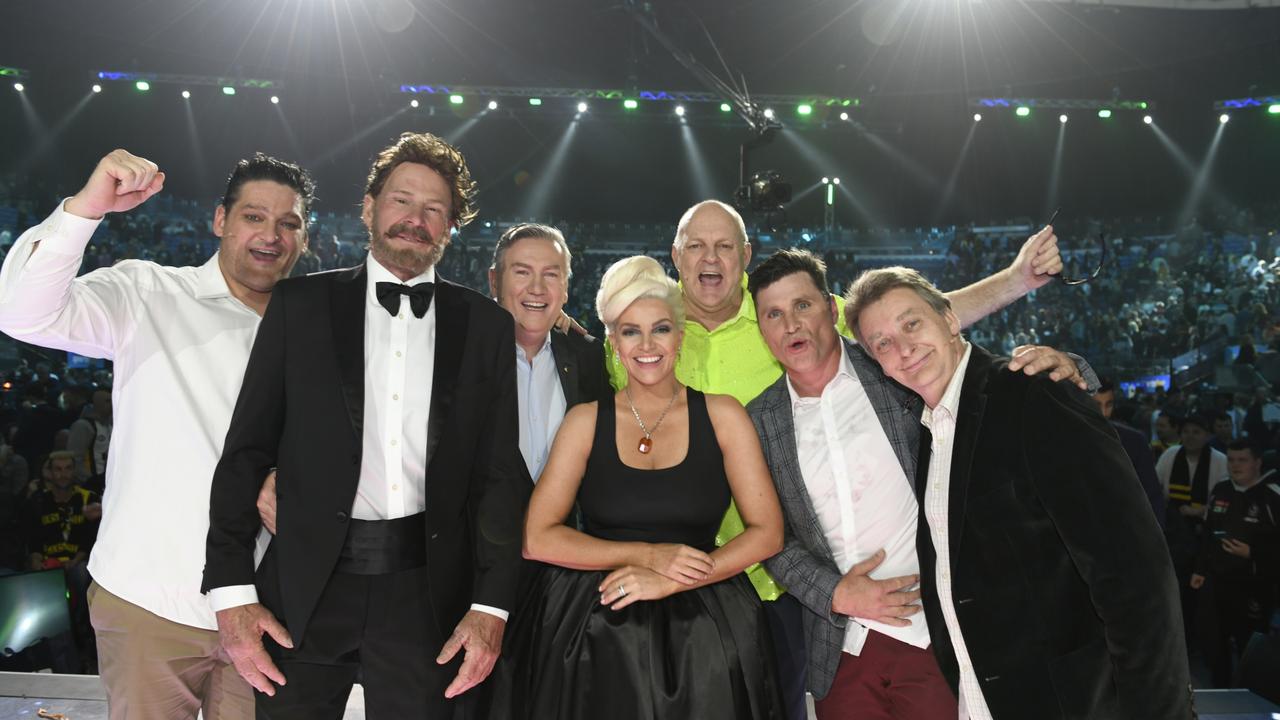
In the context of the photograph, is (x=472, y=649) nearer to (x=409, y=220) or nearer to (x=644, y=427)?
(x=644, y=427)

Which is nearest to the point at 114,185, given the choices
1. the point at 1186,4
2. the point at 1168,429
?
the point at 1168,429

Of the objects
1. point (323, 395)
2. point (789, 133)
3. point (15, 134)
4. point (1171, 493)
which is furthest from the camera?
point (789, 133)

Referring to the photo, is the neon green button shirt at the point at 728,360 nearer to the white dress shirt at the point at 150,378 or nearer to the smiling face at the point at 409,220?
the smiling face at the point at 409,220

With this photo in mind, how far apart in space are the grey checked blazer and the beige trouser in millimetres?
1445

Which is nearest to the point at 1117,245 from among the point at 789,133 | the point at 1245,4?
the point at 1245,4

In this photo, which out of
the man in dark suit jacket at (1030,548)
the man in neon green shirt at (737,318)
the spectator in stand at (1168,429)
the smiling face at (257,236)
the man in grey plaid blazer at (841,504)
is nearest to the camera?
the man in dark suit jacket at (1030,548)

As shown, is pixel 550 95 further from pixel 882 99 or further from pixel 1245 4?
pixel 1245 4

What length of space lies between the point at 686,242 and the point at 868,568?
1.30 metres

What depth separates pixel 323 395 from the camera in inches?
66.8

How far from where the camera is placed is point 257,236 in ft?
6.82

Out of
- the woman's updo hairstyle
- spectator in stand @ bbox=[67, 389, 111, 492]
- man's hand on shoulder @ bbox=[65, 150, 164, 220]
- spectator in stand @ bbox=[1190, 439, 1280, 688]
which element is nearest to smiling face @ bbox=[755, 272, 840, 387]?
the woman's updo hairstyle

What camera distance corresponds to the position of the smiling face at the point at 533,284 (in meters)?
2.40

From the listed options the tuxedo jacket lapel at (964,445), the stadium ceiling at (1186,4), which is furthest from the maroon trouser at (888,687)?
the stadium ceiling at (1186,4)

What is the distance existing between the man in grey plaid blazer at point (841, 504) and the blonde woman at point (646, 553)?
6.3 inches
